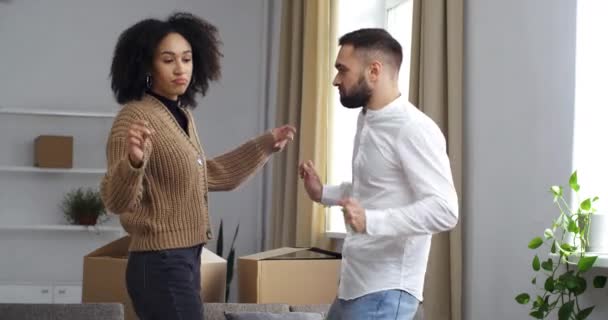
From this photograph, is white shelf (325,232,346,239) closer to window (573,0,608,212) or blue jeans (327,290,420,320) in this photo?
window (573,0,608,212)

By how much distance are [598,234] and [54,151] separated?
3918 millimetres

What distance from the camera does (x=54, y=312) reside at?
301 centimetres

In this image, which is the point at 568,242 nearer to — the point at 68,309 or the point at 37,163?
the point at 68,309

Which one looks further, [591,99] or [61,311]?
[591,99]

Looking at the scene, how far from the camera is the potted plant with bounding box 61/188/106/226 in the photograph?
6.12 meters

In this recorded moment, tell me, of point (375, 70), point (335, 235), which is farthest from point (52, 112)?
point (375, 70)

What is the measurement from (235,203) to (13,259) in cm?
151

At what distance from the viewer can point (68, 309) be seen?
302 centimetres

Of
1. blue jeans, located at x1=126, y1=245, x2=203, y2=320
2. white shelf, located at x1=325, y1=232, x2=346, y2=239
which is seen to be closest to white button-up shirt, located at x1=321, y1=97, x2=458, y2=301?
blue jeans, located at x1=126, y1=245, x2=203, y2=320

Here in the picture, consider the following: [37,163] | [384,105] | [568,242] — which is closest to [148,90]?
[384,105]

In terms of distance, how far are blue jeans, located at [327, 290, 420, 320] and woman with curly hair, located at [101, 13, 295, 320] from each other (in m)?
0.36

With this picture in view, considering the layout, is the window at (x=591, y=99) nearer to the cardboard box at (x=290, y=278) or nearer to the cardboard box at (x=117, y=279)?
the cardboard box at (x=290, y=278)

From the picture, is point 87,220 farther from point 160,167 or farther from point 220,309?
point 160,167

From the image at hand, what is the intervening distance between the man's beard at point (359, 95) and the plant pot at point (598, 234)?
116 cm
